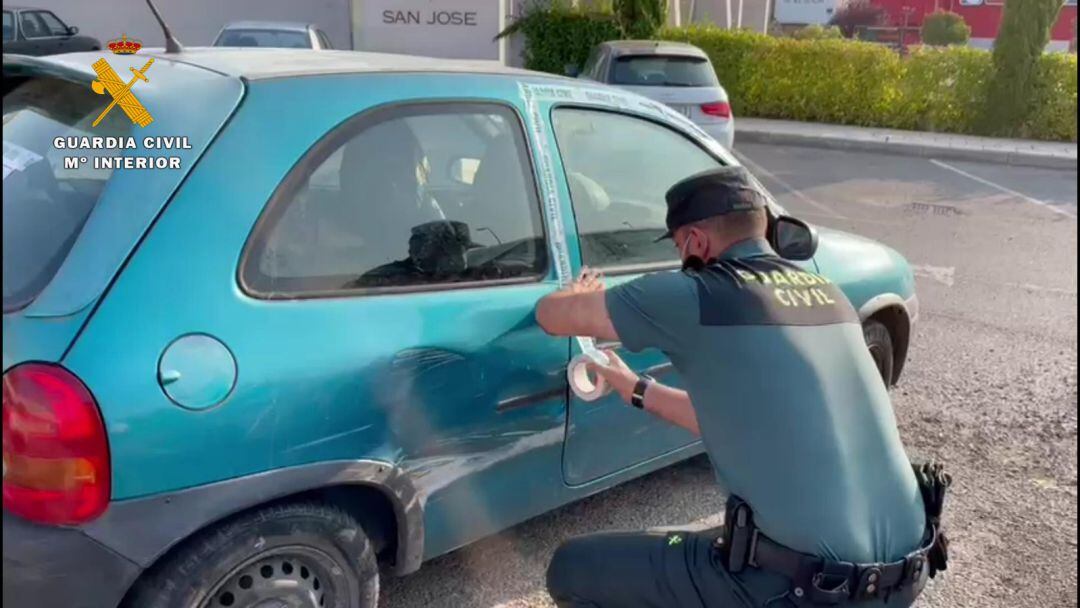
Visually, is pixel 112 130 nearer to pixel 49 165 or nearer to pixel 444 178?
pixel 49 165

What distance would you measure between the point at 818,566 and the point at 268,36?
1329cm

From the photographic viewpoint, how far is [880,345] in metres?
4.05

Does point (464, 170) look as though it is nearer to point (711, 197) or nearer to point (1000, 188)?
point (711, 197)

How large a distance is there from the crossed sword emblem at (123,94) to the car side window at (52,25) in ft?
61.4

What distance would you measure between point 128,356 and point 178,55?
1.20 m

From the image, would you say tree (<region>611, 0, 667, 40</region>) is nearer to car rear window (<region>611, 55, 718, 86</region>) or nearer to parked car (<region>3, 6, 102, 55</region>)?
car rear window (<region>611, 55, 718, 86</region>)

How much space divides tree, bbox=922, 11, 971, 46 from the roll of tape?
32781 mm

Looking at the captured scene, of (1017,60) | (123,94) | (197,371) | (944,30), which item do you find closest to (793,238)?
(197,371)

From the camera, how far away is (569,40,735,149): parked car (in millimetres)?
10430

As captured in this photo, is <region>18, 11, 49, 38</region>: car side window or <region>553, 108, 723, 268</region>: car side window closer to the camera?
<region>553, 108, 723, 268</region>: car side window

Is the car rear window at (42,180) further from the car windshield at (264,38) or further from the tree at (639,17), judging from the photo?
the tree at (639,17)

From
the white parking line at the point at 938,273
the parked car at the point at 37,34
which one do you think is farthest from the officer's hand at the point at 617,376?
the parked car at the point at 37,34

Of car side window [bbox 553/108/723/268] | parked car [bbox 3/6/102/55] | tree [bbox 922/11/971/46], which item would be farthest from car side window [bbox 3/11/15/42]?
tree [bbox 922/11/971/46]

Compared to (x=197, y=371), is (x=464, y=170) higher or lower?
higher
